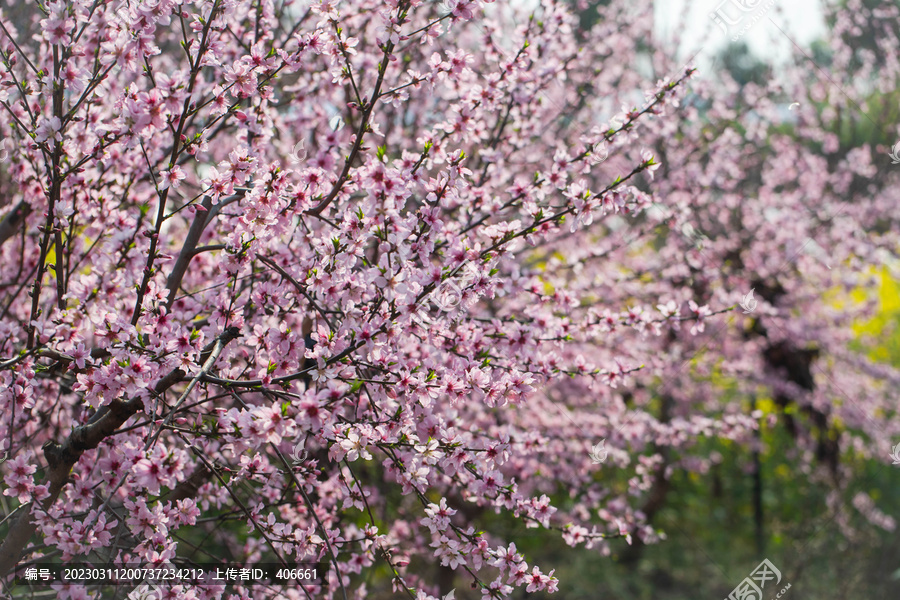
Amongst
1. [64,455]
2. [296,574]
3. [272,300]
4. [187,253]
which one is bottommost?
[296,574]

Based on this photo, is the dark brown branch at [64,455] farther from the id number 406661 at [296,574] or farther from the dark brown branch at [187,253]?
the id number 406661 at [296,574]

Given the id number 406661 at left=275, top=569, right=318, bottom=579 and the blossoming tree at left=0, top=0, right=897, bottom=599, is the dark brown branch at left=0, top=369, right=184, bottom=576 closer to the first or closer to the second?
the blossoming tree at left=0, top=0, right=897, bottom=599

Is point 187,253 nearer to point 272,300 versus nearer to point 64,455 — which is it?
point 272,300

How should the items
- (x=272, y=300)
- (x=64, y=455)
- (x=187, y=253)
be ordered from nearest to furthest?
(x=64, y=455)
(x=272, y=300)
(x=187, y=253)

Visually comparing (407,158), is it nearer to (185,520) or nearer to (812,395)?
(185,520)

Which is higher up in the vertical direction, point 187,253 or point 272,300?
point 187,253

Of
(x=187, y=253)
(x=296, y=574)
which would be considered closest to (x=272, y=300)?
(x=187, y=253)

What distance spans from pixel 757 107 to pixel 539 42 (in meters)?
3.73

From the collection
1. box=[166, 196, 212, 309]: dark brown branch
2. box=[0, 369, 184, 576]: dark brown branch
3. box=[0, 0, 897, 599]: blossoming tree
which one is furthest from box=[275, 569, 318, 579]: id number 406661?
box=[166, 196, 212, 309]: dark brown branch

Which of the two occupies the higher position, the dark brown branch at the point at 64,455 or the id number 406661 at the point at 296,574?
the dark brown branch at the point at 64,455

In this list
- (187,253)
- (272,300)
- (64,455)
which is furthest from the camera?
(187,253)

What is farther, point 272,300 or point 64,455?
point 272,300

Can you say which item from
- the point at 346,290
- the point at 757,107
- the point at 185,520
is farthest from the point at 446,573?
the point at 757,107

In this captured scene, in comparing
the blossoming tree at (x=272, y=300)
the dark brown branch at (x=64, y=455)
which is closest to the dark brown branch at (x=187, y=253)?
the blossoming tree at (x=272, y=300)
